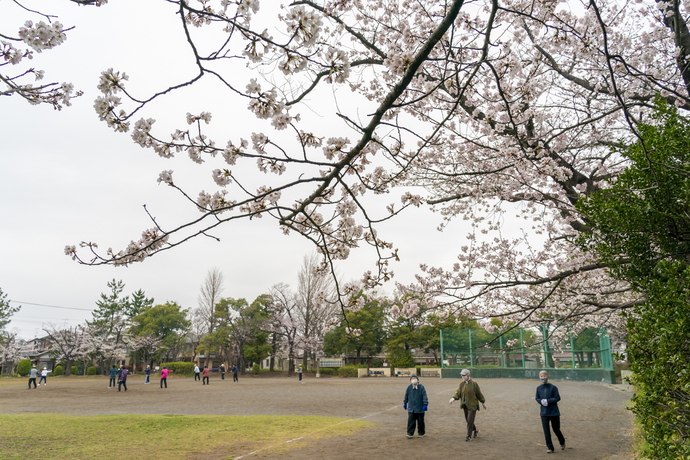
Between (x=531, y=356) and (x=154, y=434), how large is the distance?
27909 mm

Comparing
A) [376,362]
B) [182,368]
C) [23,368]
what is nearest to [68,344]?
[23,368]

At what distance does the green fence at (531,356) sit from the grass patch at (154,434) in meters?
16.8

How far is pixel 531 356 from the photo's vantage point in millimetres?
30266

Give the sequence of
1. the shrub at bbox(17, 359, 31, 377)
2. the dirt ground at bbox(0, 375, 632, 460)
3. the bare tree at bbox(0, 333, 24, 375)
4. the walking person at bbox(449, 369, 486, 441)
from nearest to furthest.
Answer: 1. the dirt ground at bbox(0, 375, 632, 460)
2. the walking person at bbox(449, 369, 486, 441)
3. the shrub at bbox(17, 359, 31, 377)
4. the bare tree at bbox(0, 333, 24, 375)

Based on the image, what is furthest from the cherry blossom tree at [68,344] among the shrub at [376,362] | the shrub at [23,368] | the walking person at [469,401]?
the walking person at [469,401]

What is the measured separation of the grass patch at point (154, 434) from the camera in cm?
693

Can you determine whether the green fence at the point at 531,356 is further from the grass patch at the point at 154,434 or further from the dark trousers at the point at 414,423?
the grass patch at the point at 154,434

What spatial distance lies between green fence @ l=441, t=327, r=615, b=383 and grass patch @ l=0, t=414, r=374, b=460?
16.8m

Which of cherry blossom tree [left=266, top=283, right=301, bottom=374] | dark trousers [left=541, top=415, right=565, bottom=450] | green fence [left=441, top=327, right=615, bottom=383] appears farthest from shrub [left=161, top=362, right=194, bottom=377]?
dark trousers [left=541, top=415, right=565, bottom=450]

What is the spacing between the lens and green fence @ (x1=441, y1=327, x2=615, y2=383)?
→ 26266 mm

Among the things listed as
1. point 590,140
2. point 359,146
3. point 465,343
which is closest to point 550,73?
point 590,140

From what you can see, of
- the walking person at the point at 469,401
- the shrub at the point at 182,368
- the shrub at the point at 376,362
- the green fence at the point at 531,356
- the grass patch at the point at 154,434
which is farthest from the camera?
the shrub at the point at 376,362

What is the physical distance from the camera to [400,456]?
681 cm

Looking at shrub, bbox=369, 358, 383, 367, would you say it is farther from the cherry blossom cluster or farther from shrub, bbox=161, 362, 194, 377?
the cherry blossom cluster
